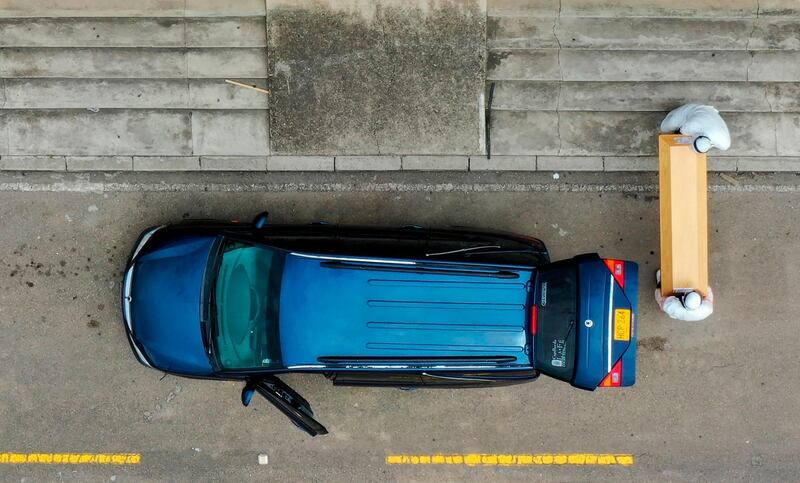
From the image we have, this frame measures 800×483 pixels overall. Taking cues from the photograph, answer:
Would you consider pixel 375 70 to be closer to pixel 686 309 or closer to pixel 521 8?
pixel 521 8

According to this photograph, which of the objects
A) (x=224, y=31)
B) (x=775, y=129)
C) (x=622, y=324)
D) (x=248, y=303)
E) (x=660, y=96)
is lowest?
(x=622, y=324)

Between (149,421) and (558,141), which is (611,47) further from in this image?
(149,421)

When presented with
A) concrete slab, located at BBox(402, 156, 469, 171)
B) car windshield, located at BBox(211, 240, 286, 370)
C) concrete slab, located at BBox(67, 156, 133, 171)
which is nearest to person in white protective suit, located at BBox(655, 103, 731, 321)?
concrete slab, located at BBox(402, 156, 469, 171)

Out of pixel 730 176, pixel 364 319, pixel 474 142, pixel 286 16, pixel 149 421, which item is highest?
pixel 286 16

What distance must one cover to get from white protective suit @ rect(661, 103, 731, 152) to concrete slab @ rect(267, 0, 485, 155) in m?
1.95

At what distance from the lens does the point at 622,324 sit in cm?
505

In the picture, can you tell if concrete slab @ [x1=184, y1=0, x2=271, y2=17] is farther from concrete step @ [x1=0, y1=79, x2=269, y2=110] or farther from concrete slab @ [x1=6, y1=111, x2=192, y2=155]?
concrete slab @ [x1=6, y1=111, x2=192, y2=155]

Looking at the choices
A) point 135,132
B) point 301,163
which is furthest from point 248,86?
point 135,132

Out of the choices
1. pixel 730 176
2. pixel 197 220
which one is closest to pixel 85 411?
pixel 197 220

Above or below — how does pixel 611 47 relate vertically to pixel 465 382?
above

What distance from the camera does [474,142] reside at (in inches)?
233

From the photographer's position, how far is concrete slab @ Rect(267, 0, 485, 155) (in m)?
5.80

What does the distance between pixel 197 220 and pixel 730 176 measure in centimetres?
594

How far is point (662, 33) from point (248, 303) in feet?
17.1
